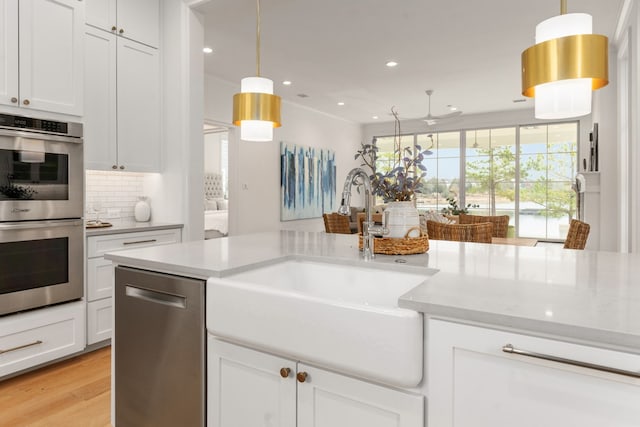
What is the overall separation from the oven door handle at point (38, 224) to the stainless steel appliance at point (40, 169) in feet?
0.09

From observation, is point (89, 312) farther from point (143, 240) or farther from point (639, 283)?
point (639, 283)

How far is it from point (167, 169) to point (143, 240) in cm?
73

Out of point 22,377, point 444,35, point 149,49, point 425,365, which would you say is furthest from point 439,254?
point 444,35

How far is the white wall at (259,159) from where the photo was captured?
5957 millimetres

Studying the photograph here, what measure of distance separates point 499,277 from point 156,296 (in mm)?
1226

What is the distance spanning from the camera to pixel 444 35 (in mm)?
4352

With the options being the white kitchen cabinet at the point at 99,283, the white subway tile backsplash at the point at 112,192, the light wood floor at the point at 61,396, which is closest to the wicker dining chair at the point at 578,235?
the light wood floor at the point at 61,396

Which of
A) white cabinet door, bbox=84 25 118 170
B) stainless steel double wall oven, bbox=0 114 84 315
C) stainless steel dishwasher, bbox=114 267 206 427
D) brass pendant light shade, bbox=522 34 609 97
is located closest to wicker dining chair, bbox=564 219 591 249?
brass pendant light shade, bbox=522 34 609 97

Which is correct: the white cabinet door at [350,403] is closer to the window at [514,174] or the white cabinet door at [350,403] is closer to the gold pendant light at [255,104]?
the gold pendant light at [255,104]

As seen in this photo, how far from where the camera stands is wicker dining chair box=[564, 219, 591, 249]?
2701 millimetres

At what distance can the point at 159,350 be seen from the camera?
150 cm

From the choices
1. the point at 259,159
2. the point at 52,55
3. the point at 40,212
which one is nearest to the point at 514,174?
the point at 259,159

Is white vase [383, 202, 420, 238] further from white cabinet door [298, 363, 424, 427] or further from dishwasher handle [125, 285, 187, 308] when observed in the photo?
dishwasher handle [125, 285, 187, 308]

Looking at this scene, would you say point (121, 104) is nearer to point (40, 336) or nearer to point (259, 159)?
point (40, 336)
